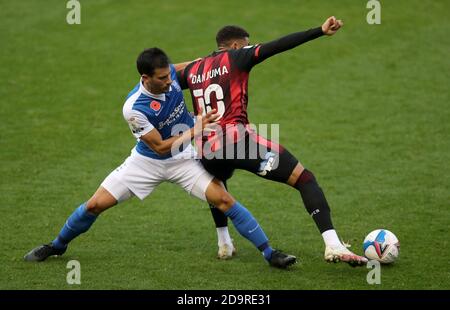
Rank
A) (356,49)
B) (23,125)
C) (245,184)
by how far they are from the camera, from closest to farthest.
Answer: (245,184), (23,125), (356,49)

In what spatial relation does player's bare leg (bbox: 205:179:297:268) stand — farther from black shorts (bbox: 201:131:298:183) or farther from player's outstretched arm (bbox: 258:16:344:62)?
player's outstretched arm (bbox: 258:16:344:62)

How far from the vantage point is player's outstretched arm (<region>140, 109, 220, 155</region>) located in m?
7.25

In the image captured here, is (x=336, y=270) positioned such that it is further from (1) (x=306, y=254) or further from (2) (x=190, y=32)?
(2) (x=190, y=32)

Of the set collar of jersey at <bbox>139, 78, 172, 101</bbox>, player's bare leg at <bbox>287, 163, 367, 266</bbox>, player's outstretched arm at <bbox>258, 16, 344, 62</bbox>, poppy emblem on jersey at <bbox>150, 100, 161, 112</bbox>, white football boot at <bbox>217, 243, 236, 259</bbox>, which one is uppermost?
player's outstretched arm at <bbox>258, 16, 344, 62</bbox>

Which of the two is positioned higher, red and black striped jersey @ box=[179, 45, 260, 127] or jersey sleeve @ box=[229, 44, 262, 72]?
jersey sleeve @ box=[229, 44, 262, 72]

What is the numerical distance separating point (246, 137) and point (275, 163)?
41 cm

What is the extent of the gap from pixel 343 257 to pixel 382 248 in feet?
1.99

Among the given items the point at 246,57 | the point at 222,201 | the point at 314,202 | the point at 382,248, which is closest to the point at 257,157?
the point at 222,201

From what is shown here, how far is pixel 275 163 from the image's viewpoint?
7594mm

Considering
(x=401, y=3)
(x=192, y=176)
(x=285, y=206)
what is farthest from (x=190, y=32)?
(x=192, y=176)

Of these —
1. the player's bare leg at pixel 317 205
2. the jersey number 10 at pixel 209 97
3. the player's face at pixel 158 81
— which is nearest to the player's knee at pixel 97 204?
the player's face at pixel 158 81

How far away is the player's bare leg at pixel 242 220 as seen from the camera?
25.2ft

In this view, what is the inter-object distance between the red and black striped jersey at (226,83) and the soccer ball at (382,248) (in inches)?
70.9

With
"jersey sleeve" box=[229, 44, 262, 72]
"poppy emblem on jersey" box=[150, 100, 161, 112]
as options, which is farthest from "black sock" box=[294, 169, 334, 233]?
"poppy emblem on jersey" box=[150, 100, 161, 112]
